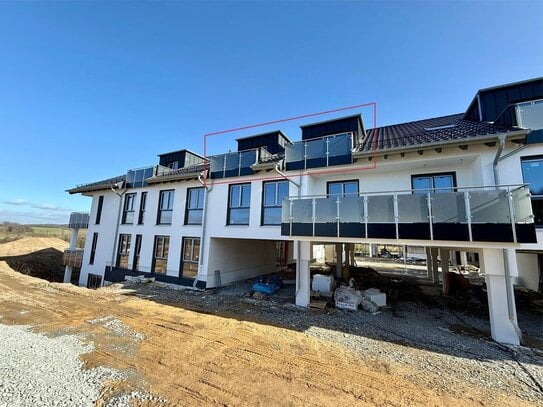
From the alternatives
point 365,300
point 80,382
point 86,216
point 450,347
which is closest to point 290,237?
point 365,300

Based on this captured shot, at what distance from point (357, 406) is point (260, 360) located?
2.25 meters

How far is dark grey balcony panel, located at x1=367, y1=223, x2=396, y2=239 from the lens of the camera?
7632 millimetres

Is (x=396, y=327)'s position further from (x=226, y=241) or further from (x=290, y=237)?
(x=226, y=241)

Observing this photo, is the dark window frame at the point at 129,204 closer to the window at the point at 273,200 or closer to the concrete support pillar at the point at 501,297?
the window at the point at 273,200

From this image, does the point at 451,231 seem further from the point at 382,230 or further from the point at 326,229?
the point at 326,229

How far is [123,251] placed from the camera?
16.9 m

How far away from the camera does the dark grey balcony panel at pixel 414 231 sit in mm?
7175

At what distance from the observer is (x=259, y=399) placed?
4125 mm

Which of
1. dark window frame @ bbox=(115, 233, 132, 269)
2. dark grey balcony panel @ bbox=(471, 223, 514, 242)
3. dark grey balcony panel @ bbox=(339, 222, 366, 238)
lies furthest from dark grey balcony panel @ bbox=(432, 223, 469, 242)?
dark window frame @ bbox=(115, 233, 132, 269)

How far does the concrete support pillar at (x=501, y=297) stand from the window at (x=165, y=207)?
49.7 ft

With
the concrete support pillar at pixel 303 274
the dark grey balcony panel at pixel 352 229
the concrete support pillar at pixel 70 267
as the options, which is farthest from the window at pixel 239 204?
the concrete support pillar at pixel 70 267

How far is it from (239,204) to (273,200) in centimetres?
205

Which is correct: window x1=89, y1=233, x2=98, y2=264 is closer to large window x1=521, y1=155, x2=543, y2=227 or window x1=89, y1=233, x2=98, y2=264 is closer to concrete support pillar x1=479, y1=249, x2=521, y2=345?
concrete support pillar x1=479, y1=249, x2=521, y2=345

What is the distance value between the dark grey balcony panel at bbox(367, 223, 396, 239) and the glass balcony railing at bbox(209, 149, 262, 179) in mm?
6781
